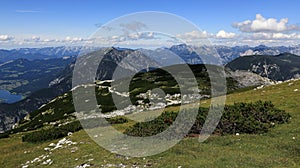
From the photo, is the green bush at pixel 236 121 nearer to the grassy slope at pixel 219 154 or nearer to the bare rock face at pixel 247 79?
the grassy slope at pixel 219 154

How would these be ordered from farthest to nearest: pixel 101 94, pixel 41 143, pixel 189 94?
pixel 101 94, pixel 189 94, pixel 41 143

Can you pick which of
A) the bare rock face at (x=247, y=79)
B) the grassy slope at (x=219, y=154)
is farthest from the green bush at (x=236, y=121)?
the bare rock face at (x=247, y=79)

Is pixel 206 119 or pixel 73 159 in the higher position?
pixel 206 119

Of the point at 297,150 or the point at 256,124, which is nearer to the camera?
the point at 297,150

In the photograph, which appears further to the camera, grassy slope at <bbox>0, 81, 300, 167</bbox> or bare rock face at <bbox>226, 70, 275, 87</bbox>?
bare rock face at <bbox>226, 70, 275, 87</bbox>

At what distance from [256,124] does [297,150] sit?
24.6 ft

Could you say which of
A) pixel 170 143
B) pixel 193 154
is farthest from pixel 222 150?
pixel 170 143

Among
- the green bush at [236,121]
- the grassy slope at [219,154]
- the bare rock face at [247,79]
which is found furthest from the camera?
the bare rock face at [247,79]

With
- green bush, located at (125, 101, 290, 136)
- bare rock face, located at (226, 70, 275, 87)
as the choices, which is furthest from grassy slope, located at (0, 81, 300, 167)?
bare rock face, located at (226, 70, 275, 87)

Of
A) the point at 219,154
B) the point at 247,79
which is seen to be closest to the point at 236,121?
the point at 219,154

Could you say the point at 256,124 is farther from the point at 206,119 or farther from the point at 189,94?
the point at 189,94

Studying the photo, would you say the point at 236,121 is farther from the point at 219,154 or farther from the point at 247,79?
the point at 247,79

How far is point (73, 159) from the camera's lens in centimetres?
2848

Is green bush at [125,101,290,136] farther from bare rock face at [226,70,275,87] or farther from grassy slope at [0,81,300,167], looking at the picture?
bare rock face at [226,70,275,87]
